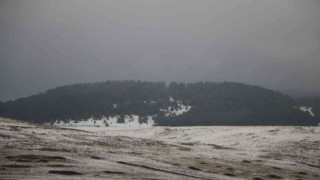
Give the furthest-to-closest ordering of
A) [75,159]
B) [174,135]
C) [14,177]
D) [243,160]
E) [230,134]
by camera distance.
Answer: [174,135]
[230,134]
[243,160]
[75,159]
[14,177]

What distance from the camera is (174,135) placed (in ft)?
141

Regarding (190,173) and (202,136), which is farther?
(202,136)

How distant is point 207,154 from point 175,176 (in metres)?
8.46

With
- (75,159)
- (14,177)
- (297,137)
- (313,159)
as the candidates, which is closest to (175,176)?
(75,159)

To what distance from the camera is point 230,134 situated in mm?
38719

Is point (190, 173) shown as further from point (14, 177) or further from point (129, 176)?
point (14, 177)

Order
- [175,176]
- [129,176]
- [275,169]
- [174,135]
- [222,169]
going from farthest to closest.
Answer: [174,135]
[275,169]
[222,169]
[175,176]
[129,176]

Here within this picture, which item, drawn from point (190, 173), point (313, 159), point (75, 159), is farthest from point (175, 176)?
point (313, 159)

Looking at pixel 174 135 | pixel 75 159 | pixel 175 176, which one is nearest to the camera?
pixel 175 176

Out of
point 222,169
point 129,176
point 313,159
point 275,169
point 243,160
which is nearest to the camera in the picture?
point 129,176

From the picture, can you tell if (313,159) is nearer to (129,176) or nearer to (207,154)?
(207,154)

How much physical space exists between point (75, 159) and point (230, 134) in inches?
1072

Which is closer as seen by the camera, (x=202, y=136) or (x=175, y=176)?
(x=175, y=176)

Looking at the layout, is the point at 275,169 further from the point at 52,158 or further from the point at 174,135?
the point at 174,135
